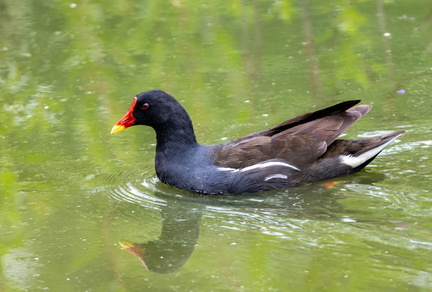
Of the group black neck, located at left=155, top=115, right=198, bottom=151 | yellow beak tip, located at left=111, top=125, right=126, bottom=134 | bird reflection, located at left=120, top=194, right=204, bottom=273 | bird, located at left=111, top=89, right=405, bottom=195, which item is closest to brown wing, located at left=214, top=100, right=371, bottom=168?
bird, located at left=111, top=89, right=405, bottom=195

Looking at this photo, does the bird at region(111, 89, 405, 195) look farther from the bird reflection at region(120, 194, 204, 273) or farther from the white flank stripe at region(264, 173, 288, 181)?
the bird reflection at region(120, 194, 204, 273)

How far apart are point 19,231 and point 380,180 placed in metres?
2.79

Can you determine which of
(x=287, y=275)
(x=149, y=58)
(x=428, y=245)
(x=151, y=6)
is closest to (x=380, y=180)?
(x=428, y=245)

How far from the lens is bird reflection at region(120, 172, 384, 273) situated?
537 cm

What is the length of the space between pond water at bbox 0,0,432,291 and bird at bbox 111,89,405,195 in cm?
13

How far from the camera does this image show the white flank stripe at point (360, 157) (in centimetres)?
643

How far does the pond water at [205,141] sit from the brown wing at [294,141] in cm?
30

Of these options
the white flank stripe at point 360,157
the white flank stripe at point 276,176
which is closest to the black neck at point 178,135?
the white flank stripe at point 276,176

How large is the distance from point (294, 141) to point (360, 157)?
0.55m

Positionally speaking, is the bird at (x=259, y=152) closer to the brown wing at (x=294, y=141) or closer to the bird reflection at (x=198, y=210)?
the brown wing at (x=294, y=141)

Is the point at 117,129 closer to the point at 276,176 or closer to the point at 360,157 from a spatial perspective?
the point at 276,176

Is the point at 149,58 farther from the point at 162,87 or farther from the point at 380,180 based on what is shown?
the point at 380,180

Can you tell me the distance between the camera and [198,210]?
609 centimetres

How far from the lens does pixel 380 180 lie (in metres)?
6.37
